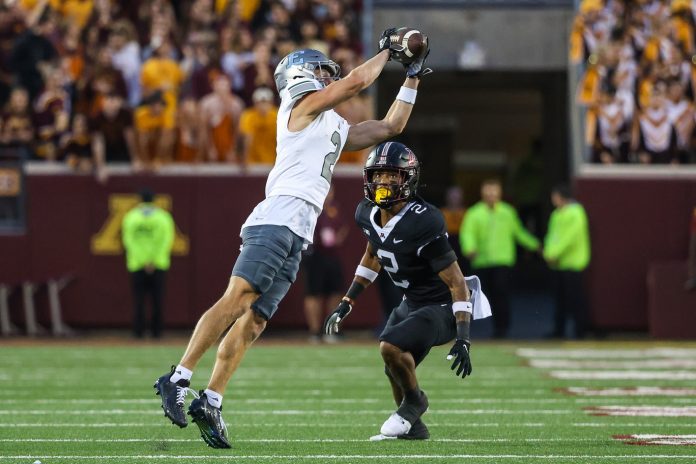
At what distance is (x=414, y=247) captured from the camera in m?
7.18

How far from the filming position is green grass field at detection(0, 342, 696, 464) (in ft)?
21.9

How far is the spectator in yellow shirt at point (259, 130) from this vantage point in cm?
1614

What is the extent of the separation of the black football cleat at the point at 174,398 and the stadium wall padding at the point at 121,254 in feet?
33.8

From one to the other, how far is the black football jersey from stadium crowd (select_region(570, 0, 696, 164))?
9.92 m

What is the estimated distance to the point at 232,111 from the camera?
16.5m

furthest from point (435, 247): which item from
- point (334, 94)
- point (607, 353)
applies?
point (607, 353)

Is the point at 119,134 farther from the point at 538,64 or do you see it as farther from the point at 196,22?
the point at 538,64

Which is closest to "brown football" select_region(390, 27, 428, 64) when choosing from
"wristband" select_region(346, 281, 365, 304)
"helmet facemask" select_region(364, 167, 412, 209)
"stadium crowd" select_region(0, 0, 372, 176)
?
"helmet facemask" select_region(364, 167, 412, 209)

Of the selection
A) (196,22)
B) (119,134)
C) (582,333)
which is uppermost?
(196,22)

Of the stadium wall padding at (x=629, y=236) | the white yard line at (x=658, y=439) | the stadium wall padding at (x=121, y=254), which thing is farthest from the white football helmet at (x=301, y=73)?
the stadium wall padding at (x=629, y=236)

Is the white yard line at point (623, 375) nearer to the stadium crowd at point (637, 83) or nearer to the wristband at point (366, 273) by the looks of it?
the wristband at point (366, 273)

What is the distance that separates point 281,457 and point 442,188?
1715 centimetres

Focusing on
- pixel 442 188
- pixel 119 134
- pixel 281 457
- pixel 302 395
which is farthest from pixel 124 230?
pixel 281 457

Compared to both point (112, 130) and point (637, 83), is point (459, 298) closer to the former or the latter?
point (112, 130)
